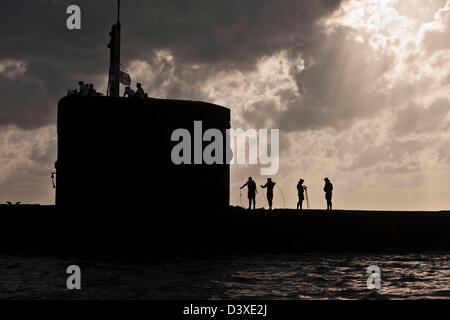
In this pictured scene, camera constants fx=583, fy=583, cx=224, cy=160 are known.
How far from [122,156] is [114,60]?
317cm

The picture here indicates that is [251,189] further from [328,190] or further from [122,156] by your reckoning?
[122,156]

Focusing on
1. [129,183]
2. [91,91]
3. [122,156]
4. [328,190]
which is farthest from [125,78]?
[328,190]

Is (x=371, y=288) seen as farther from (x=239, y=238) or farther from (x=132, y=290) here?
(x=239, y=238)

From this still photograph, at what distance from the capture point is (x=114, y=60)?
17.9 meters

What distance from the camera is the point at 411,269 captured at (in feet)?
51.1

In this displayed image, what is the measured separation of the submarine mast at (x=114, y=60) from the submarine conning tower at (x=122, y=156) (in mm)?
1162

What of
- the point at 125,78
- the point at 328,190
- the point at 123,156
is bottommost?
the point at 328,190

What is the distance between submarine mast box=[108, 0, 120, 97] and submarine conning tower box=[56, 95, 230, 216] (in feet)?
3.81

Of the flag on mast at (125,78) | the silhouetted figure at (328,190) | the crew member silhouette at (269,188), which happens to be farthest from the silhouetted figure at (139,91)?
the silhouetted figure at (328,190)

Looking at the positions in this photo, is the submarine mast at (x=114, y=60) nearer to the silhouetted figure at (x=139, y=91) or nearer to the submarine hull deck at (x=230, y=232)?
the silhouetted figure at (x=139, y=91)

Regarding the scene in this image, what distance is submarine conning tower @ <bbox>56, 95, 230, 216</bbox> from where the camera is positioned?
54.6 feet

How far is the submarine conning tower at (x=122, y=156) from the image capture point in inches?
656

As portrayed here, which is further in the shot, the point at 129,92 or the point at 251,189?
the point at 251,189
